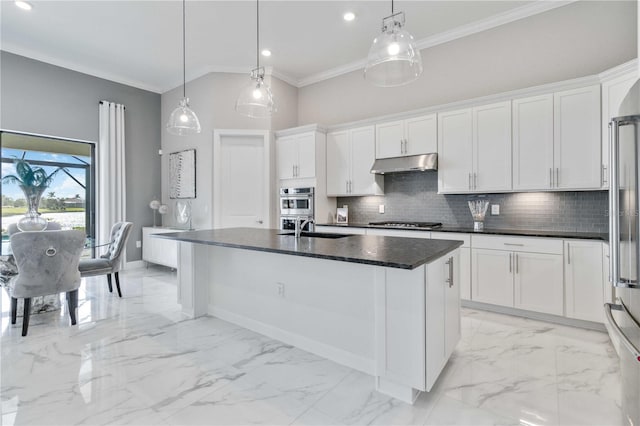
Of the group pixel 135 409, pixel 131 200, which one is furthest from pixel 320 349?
pixel 131 200

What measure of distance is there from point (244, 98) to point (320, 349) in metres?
2.27

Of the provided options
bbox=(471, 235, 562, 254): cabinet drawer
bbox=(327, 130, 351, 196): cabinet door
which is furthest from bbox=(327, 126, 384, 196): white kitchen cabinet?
bbox=(471, 235, 562, 254): cabinet drawer

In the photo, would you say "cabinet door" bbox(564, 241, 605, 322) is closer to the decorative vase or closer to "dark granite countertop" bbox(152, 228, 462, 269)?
"dark granite countertop" bbox(152, 228, 462, 269)

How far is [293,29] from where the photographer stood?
4.11m

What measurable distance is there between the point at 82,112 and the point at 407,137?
5180mm

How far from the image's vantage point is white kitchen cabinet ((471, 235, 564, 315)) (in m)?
3.09

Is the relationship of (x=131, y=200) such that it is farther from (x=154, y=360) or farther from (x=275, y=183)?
(x=154, y=360)

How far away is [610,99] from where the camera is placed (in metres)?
2.94

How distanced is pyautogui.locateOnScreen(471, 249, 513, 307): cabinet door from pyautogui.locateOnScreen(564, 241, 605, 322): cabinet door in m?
0.48

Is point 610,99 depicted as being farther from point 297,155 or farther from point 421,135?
point 297,155

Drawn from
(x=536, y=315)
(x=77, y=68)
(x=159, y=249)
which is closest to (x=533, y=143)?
(x=536, y=315)

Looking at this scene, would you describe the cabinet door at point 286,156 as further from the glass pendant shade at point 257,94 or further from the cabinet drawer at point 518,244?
the cabinet drawer at point 518,244

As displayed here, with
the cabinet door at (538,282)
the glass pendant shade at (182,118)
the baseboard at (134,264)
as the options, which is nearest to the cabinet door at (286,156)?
the glass pendant shade at (182,118)

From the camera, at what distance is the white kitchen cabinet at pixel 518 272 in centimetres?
309
